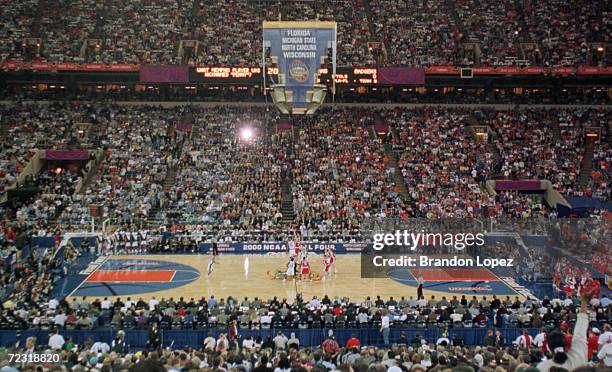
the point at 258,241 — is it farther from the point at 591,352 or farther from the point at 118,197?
the point at 591,352

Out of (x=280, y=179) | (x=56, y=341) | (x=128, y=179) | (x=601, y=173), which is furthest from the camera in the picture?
(x=601, y=173)

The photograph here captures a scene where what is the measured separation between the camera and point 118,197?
42844mm

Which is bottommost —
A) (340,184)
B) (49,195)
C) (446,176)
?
(49,195)

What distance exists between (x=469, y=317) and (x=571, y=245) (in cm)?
1263

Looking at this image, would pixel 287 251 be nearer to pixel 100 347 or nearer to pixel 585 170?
pixel 100 347

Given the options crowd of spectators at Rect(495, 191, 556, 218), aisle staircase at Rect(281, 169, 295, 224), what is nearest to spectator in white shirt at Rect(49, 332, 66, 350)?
Answer: aisle staircase at Rect(281, 169, 295, 224)

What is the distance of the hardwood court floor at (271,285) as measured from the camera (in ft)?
96.7

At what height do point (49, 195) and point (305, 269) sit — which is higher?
point (49, 195)

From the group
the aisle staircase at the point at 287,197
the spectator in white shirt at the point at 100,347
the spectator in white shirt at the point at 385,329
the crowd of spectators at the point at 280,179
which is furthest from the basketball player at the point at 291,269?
the spectator in white shirt at the point at 100,347

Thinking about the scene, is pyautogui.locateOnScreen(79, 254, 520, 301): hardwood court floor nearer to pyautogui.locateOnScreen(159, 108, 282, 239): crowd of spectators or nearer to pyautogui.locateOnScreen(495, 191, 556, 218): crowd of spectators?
pyautogui.locateOnScreen(159, 108, 282, 239): crowd of spectators

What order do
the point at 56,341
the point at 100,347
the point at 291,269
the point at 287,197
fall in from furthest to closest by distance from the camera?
the point at 287,197 < the point at 291,269 < the point at 56,341 < the point at 100,347

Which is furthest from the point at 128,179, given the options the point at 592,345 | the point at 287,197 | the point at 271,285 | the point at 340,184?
the point at 592,345

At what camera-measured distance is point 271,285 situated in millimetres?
31062

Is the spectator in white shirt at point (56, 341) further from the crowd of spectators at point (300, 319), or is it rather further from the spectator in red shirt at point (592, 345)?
the spectator in red shirt at point (592, 345)
